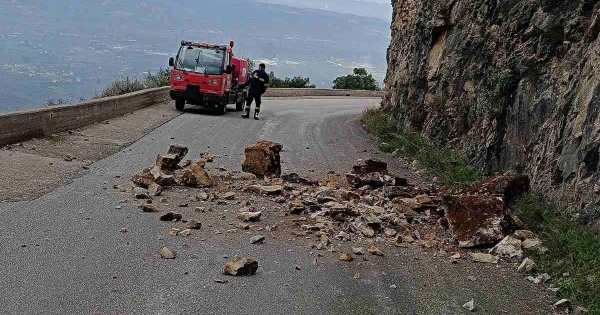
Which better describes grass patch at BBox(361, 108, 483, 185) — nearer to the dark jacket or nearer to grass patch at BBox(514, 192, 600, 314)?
grass patch at BBox(514, 192, 600, 314)

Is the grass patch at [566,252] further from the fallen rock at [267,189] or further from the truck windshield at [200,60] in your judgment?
the truck windshield at [200,60]

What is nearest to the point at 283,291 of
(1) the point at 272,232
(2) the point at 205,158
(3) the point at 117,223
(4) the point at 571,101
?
(1) the point at 272,232

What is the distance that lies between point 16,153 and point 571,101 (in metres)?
9.18

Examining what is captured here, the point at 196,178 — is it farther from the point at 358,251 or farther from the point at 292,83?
the point at 292,83

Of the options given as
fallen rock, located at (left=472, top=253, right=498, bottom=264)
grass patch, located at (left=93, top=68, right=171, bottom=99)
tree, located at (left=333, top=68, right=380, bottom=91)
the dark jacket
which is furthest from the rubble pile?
tree, located at (left=333, top=68, right=380, bottom=91)

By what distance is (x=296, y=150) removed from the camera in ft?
53.6

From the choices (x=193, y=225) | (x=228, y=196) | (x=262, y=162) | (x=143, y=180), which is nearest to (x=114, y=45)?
(x=262, y=162)

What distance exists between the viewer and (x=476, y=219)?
28.5 feet

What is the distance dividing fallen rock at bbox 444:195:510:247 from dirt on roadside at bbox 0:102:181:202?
5.61 m

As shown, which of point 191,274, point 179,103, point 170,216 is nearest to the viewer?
point 191,274

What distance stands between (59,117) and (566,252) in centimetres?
1171

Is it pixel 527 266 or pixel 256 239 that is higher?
pixel 527 266

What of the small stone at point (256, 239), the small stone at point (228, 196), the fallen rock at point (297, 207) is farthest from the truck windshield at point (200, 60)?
the small stone at point (256, 239)

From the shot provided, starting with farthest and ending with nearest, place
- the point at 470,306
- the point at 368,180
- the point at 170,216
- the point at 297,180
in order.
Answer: the point at 297,180
the point at 368,180
the point at 170,216
the point at 470,306
